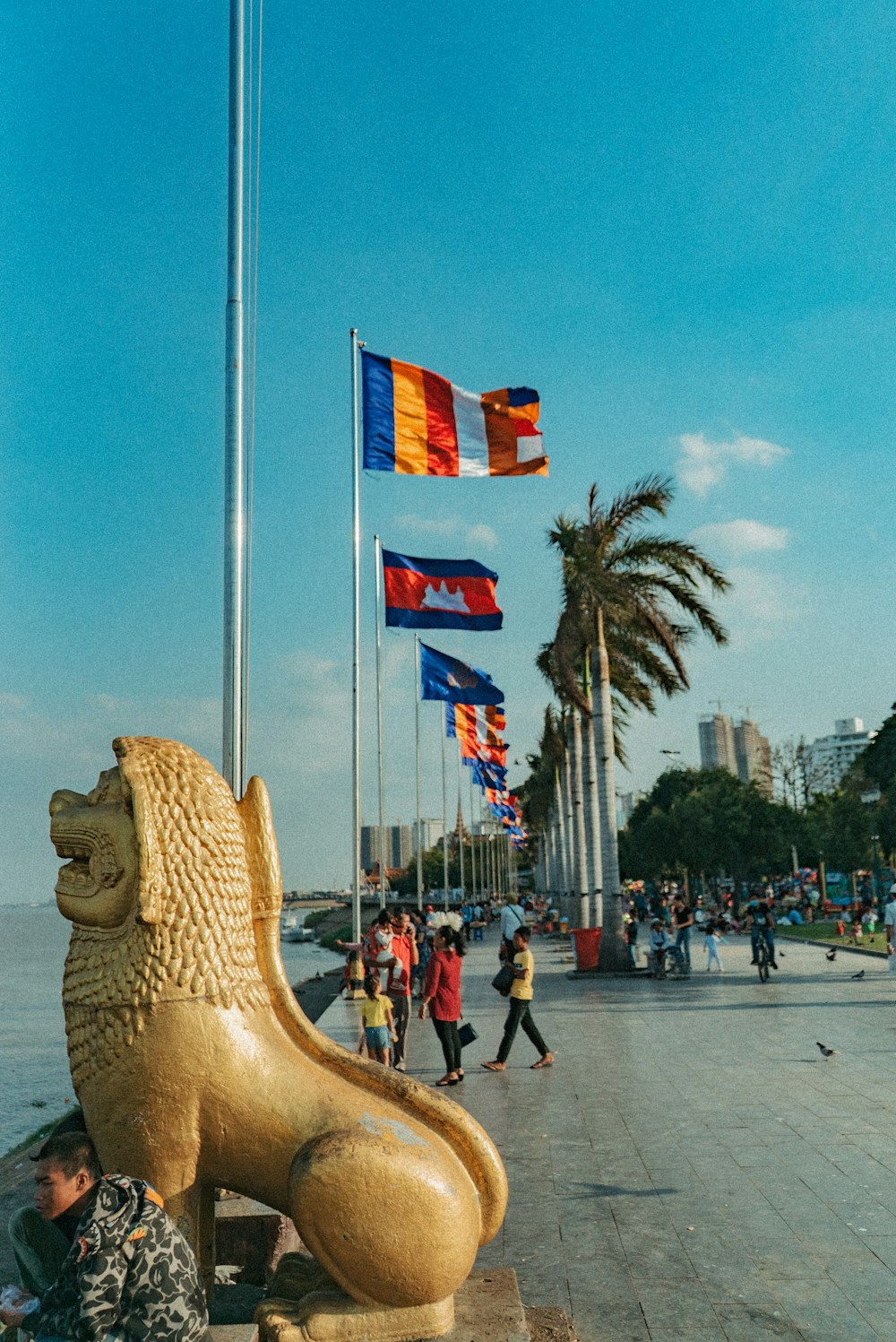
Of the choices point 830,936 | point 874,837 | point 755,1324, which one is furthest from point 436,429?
point 874,837

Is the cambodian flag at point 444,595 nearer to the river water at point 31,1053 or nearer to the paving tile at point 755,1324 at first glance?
the river water at point 31,1053

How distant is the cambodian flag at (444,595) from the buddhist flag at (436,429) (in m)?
2.41

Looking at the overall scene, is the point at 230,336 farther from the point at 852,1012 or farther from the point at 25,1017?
the point at 25,1017

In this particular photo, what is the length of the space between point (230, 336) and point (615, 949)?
589 inches

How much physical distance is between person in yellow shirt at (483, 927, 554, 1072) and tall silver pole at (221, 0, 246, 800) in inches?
166

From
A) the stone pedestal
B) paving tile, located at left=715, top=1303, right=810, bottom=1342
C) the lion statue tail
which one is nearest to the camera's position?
the lion statue tail

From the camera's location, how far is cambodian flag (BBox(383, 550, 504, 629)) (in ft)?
48.8

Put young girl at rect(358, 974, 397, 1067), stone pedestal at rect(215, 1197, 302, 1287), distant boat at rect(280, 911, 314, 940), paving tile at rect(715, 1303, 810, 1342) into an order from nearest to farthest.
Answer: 1. paving tile at rect(715, 1303, 810, 1342)
2. stone pedestal at rect(215, 1197, 302, 1287)
3. young girl at rect(358, 974, 397, 1067)
4. distant boat at rect(280, 911, 314, 940)

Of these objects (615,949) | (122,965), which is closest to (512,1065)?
(122,965)

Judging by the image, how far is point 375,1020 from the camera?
8.99 m

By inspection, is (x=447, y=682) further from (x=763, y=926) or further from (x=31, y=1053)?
(x=31, y=1053)

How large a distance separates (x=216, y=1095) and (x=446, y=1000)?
611cm

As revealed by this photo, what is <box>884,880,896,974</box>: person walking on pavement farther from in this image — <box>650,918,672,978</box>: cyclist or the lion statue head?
the lion statue head

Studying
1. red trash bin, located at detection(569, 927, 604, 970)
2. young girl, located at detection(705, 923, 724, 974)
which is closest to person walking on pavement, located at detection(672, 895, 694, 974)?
young girl, located at detection(705, 923, 724, 974)
